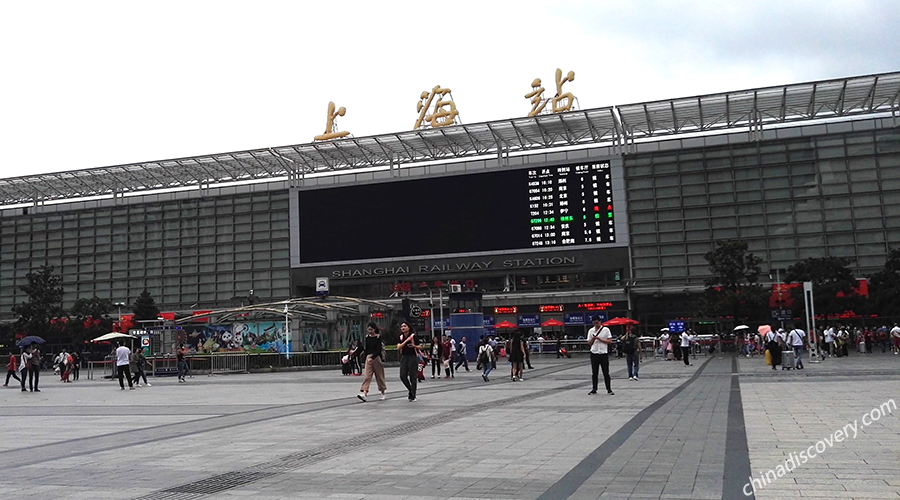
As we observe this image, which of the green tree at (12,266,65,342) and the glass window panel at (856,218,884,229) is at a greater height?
the glass window panel at (856,218,884,229)

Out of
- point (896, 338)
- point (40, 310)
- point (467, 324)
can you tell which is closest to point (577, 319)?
point (896, 338)

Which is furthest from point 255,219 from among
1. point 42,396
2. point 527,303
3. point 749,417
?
point 749,417

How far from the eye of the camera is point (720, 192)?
6303 cm

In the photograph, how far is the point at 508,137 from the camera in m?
63.4

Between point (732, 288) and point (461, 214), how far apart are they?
21.7 meters

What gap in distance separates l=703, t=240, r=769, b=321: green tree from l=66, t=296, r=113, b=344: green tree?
47.3 metres

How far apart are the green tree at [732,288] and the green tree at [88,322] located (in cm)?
4728

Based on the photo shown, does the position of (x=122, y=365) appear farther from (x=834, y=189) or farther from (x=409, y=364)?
(x=834, y=189)

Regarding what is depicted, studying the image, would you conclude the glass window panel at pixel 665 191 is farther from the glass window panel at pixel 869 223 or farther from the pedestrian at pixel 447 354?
the pedestrian at pixel 447 354

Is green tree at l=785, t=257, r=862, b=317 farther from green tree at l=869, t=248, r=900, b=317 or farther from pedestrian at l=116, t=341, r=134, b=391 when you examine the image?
pedestrian at l=116, t=341, r=134, b=391

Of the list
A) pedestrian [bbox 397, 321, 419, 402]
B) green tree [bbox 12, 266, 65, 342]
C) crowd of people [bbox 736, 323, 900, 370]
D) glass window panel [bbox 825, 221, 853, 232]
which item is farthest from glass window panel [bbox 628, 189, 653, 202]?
pedestrian [bbox 397, 321, 419, 402]

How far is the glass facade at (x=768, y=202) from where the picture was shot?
59.7 meters

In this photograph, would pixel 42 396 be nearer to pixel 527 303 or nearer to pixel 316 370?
pixel 316 370

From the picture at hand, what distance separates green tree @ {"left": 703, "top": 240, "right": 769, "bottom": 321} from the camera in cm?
5078
